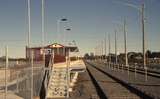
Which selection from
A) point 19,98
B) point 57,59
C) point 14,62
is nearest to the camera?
point 19,98

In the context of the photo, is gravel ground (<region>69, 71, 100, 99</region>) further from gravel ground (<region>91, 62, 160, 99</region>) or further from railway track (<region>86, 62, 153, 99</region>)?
gravel ground (<region>91, 62, 160, 99</region>)

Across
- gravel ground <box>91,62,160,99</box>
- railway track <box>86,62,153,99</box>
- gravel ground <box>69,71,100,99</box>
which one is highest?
gravel ground <box>91,62,160,99</box>

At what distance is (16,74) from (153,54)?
176 meters

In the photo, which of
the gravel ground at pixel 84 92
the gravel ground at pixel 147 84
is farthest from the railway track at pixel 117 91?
the gravel ground at pixel 147 84

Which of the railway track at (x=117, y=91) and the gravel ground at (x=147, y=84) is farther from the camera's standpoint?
the gravel ground at (x=147, y=84)

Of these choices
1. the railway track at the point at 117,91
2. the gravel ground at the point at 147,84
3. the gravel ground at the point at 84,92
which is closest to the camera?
the railway track at the point at 117,91

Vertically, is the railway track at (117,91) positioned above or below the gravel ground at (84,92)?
above

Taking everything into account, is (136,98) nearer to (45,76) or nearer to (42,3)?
(45,76)

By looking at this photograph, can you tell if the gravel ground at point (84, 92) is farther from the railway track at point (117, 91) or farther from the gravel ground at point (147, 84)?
the gravel ground at point (147, 84)

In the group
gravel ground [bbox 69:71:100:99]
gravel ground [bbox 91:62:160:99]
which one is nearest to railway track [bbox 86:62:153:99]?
gravel ground [bbox 69:71:100:99]

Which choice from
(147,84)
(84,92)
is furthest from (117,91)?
(147,84)

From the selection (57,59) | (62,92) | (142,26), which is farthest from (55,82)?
(142,26)

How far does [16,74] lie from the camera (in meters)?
20.6

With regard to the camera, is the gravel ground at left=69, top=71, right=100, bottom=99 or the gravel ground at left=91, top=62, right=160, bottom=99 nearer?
the gravel ground at left=69, top=71, right=100, bottom=99
